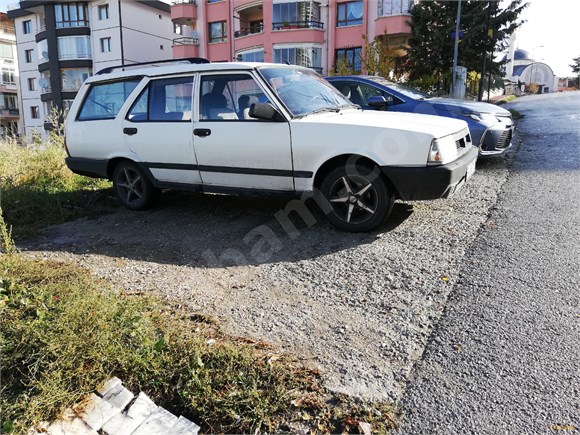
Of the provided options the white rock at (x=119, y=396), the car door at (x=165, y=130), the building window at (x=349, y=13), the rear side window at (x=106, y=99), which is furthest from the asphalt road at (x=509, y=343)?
the building window at (x=349, y=13)

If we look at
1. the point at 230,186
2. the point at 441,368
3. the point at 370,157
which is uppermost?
the point at 370,157

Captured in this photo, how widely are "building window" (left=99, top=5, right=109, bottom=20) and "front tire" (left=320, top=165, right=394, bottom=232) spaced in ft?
155

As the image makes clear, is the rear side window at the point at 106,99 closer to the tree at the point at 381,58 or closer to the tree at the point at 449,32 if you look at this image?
the tree at the point at 381,58

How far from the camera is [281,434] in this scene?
234cm

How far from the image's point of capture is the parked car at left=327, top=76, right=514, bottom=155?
25.6 ft

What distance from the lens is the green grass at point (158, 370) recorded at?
2.41 m

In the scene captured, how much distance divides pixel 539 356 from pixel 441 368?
601 mm

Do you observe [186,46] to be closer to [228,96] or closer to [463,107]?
[463,107]

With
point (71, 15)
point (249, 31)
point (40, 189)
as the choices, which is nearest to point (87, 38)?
point (71, 15)

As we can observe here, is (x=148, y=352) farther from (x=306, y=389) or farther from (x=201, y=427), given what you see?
(x=306, y=389)

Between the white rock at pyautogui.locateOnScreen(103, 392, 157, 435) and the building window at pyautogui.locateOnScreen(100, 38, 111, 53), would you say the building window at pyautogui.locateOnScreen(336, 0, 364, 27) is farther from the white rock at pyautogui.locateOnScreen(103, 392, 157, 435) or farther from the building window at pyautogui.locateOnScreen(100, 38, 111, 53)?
the white rock at pyautogui.locateOnScreen(103, 392, 157, 435)

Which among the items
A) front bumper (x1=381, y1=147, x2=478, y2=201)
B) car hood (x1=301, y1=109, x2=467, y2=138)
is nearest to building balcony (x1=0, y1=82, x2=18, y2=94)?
car hood (x1=301, y1=109, x2=467, y2=138)

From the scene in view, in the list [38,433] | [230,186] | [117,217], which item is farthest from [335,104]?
[38,433]

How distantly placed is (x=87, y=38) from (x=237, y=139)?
1878 inches
